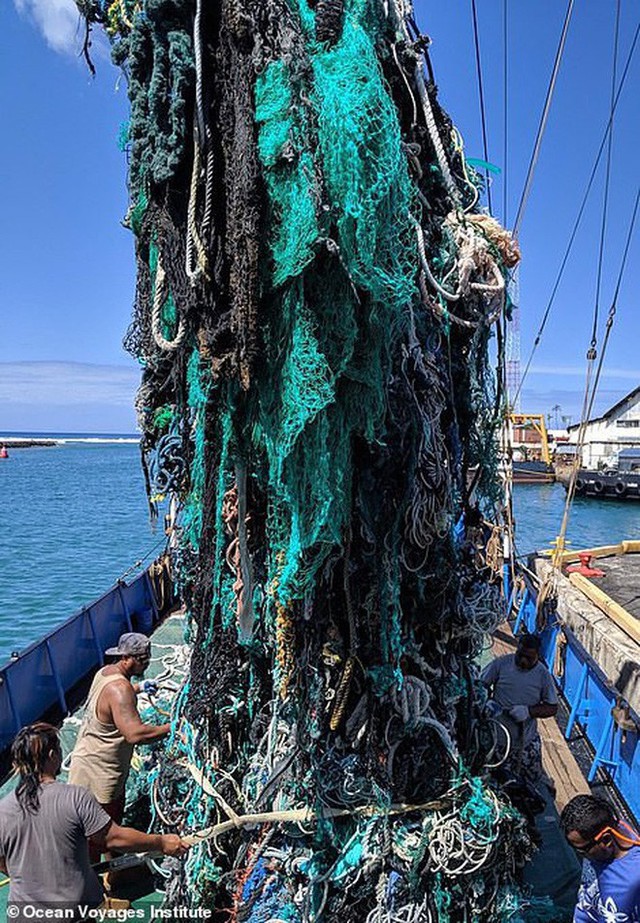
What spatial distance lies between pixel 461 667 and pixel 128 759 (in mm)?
1953

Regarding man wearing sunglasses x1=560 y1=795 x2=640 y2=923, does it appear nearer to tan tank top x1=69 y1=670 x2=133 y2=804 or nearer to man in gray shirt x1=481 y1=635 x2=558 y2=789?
man in gray shirt x1=481 y1=635 x2=558 y2=789

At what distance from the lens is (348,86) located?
2.41 meters

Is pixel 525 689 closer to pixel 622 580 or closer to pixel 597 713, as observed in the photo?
pixel 597 713

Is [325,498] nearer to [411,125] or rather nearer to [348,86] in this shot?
[348,86]

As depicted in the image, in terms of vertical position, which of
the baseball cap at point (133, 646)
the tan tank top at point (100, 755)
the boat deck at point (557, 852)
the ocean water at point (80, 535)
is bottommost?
the ocean water at point (80, 535)

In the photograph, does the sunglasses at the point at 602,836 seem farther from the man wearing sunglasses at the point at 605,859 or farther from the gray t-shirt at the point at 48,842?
the gray t-shirt at the point at 48,842

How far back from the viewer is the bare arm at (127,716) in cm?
366

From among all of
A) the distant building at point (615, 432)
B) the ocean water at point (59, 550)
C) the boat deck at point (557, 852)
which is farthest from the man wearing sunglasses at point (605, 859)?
the distant building at point (615, 432)

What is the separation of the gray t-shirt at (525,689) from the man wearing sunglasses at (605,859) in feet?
5.93

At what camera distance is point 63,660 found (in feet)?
22.5

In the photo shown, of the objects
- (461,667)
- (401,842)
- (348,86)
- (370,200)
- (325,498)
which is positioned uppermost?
(348,86)

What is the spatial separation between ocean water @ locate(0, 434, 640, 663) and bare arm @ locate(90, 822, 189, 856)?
4.39 meters

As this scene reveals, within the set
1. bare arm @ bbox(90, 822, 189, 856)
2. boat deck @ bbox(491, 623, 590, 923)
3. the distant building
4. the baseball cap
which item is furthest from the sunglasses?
the distant building

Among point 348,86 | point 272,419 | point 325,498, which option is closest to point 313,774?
point 325,498
